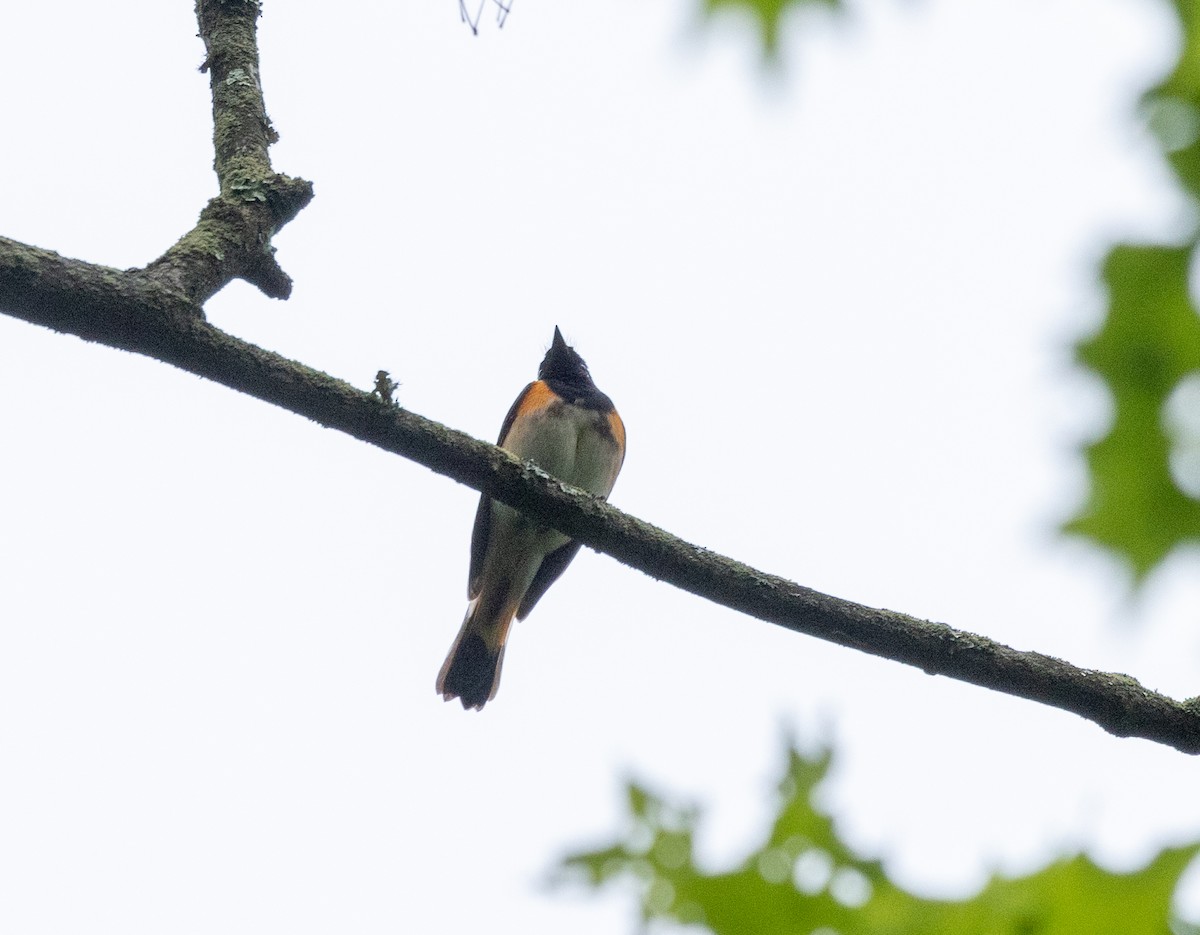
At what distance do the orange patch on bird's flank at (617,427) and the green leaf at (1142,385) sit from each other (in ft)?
12.0

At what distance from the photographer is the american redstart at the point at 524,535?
5.75 metres

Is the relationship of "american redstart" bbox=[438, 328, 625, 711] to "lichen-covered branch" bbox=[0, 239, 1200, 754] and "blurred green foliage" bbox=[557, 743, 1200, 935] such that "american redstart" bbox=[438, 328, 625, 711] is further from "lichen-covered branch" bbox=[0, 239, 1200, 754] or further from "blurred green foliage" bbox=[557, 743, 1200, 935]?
"blurred green foliage" bbox=[557, 743, 1200, 935]

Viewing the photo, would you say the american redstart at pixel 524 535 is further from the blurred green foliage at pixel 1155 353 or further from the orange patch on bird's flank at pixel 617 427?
the blurred green foliage at pixel 1155 353

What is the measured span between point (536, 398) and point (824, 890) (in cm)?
403

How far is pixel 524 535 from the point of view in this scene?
228 inches

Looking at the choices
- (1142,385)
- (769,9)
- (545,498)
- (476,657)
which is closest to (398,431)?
(545,498)

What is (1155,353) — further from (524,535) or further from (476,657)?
(476,657)

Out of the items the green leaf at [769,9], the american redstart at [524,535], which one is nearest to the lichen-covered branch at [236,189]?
the green leaf at [769,9]

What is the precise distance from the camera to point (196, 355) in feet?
7.85

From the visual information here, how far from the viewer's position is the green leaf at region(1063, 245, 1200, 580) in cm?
217

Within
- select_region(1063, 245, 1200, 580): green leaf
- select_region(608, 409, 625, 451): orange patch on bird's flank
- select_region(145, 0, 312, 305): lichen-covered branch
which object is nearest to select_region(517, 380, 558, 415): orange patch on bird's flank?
select_region(608, 409, 625, 451): orange patch on bird's flank

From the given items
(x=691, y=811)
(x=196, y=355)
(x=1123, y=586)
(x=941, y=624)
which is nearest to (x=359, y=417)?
(x=196, y=355)

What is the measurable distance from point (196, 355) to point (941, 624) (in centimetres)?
156

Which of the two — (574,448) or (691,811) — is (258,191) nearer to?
(691,811)
